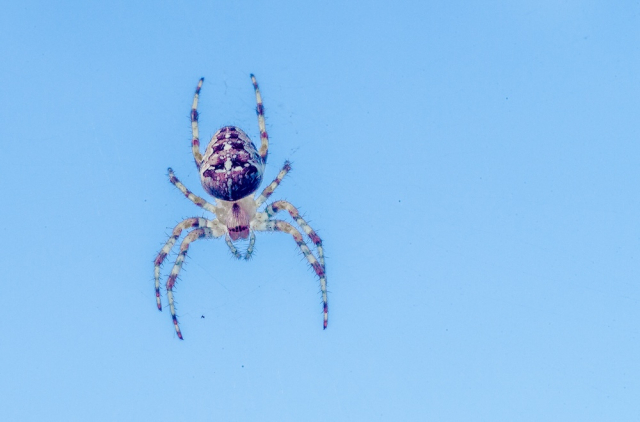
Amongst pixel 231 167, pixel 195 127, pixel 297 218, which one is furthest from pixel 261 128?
pixel 297 218

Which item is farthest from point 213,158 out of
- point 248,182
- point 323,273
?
point 323,273

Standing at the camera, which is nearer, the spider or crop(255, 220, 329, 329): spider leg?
the spider

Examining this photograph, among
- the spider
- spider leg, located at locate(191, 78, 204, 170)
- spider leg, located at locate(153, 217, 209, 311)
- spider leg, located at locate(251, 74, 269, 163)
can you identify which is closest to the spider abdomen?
the spider

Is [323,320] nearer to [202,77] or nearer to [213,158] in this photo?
[213,158]

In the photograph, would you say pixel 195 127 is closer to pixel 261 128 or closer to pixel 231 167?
pixel 261 128

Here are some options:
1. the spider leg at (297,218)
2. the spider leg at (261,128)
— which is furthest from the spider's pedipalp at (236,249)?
the spider leg at (261,128)

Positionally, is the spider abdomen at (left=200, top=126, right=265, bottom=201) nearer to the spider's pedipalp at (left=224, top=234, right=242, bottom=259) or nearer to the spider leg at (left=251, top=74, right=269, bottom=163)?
the spider leg at (left=251, top=74, right=269, bottom=163)

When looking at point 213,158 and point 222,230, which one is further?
point 222,230
